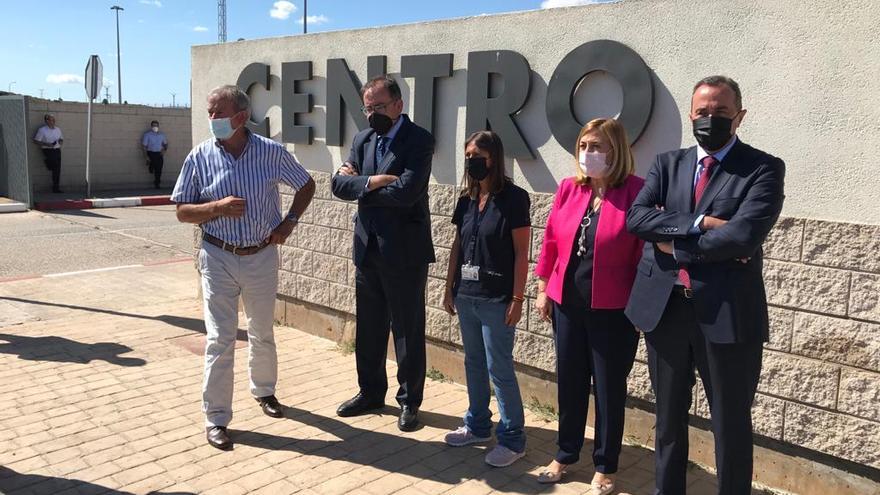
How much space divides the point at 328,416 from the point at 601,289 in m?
2.18

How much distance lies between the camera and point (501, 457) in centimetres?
414

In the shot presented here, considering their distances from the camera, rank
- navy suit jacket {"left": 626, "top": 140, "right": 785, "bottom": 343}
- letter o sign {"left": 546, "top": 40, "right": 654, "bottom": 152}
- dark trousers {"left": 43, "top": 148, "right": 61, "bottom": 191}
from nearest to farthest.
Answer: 1. navy suit jacket {"left": 626, "top": 140, "right": 785, "bottom": 343}
2. letter o sign {"left": 546, "top": 40, "right": 654, "bottom": 152}
3. dark trousers {"left": 43, "top": 148, "right": 61, "bottom": 191}

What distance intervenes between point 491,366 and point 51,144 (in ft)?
51.3

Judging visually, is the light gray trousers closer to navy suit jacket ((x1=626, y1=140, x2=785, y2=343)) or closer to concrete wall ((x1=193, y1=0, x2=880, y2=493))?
concrete wall ((x1=193, y1=0, x2=880, y2=493))

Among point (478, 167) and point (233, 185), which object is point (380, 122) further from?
point (233, 185)

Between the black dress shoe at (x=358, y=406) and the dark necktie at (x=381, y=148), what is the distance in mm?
1546

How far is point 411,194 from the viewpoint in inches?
169

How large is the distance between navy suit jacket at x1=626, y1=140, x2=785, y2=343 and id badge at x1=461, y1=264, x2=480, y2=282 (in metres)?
0.98

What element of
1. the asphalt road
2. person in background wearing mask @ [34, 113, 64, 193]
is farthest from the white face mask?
person in background wearing mask @ [34, 113, 64, 193]

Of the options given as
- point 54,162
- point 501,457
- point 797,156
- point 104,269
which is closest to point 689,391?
point 501,457

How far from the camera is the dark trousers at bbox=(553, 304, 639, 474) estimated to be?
3.66 meters

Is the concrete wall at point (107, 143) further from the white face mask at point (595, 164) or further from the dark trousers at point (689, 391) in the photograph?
the dark trousers at point (689, 391)

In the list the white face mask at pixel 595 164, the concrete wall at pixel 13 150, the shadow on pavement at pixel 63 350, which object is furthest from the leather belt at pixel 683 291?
the concrete wall at pixel 13 150

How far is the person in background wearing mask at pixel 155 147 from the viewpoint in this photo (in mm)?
18594
